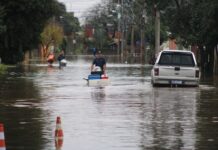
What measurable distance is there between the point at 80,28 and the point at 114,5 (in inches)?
1656

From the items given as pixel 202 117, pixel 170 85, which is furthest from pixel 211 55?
pixel 202 117

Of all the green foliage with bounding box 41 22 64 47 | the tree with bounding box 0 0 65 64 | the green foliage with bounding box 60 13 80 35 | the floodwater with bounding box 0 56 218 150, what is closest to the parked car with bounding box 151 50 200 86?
the floodwater with bounding box 0 56 218 150

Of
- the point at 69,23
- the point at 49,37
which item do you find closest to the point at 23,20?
the point at 49,37

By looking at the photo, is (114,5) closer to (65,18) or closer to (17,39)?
(65,18)

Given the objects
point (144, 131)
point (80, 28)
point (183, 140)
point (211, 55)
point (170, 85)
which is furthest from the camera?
point (80, 28)

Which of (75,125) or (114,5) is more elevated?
(114,5)

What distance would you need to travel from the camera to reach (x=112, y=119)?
53.4 feet

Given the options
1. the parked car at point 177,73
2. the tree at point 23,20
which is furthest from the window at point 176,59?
the tree at point 23,20

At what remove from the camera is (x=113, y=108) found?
62.9ft

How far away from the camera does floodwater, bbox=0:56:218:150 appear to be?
12.3m

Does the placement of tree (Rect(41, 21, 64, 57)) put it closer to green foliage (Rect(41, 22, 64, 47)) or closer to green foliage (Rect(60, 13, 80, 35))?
green foliage (Rect(41, 22, 64, 47))

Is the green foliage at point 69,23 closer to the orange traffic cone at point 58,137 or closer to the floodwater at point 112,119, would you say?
the floodwater at point 112,119

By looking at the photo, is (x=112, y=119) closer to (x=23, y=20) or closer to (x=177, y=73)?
(x=177, y=73)

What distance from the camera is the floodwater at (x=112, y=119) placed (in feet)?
40.4
